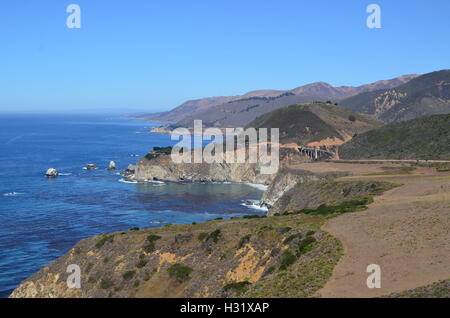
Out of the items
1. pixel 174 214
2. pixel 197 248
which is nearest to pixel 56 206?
pixel 174 214

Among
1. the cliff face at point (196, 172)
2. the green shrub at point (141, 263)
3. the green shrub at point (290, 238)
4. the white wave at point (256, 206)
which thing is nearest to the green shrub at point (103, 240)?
the green shrub at point (141, 263)

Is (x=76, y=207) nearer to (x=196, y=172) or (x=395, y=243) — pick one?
(x=196, y=172)

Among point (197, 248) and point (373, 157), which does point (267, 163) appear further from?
point (197, 248)

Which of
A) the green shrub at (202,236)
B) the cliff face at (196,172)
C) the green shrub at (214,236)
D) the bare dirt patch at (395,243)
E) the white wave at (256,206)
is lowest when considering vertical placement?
the white wave at (256,206)

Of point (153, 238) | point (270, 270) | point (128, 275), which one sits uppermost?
point (270, 270)

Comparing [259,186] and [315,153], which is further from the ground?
[315,153]

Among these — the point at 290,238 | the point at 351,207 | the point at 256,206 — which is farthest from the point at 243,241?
the point at 256,206

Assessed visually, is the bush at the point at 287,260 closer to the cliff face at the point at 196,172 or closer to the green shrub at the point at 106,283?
the green shrub at the point at 106,283
